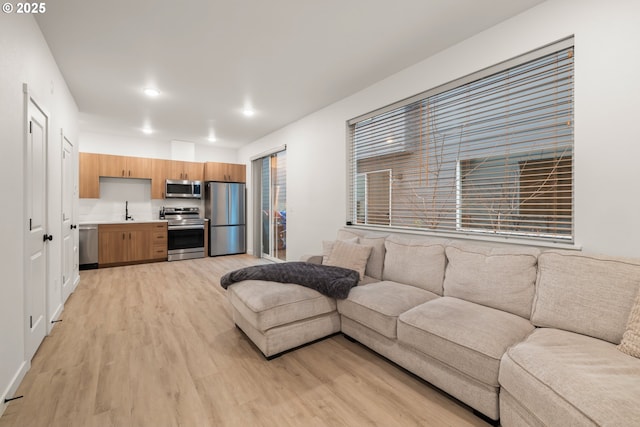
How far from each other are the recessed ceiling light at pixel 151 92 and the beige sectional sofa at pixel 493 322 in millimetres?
2793

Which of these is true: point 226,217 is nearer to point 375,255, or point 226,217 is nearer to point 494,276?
point 375,255

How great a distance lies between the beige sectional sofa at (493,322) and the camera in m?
1.25

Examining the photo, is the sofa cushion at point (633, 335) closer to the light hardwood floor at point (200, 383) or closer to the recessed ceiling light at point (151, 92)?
the light hardwood floor at point (200, 383)

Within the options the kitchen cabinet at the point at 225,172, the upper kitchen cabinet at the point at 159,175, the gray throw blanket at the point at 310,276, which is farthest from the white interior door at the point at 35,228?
the kitchen cabinet at the point at 225,172

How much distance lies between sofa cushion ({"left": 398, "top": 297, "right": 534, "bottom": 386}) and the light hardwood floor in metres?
0.31

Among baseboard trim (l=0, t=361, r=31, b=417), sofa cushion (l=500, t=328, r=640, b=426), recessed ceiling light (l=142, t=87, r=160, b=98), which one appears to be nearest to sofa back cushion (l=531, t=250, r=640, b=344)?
sofa cushion (l=500, t=328, r=640, b=426)

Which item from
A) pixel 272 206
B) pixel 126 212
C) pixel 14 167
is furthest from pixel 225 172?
pixel 14 167

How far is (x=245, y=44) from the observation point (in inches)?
104

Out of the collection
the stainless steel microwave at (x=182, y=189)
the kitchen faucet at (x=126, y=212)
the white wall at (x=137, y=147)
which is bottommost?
the kitchen faucet at (x=126, y=212)

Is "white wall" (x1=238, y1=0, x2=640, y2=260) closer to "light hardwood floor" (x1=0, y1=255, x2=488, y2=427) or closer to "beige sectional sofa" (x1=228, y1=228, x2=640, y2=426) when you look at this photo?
"beige sectional sofa" (x1=228, y1=228, x2=640, y2=426)

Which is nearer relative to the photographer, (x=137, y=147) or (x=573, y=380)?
(x=573, y=380)

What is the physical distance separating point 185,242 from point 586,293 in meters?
6.36

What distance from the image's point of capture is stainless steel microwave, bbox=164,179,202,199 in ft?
20.4

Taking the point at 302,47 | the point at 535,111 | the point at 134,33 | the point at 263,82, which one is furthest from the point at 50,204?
the point at 535,111
